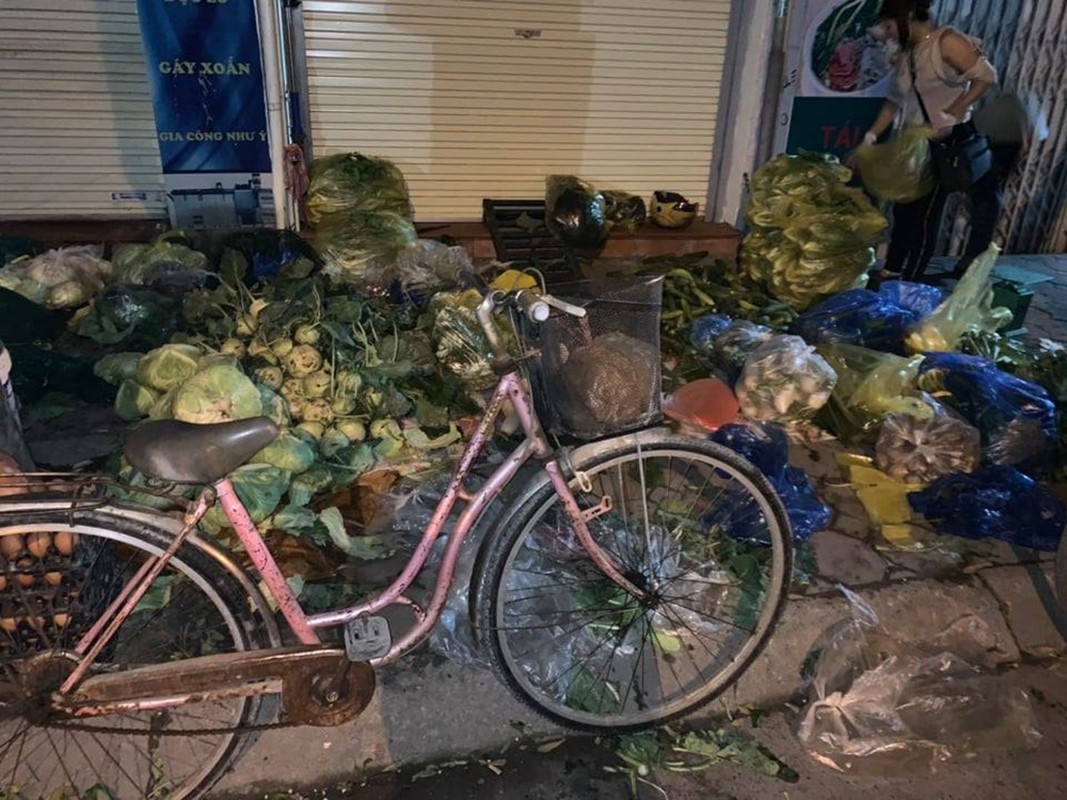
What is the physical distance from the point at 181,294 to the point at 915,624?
4864 mm

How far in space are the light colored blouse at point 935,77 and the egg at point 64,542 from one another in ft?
21.4

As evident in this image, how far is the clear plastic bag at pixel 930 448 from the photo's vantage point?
170 inches

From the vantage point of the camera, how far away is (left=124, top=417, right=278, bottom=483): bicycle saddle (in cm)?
214

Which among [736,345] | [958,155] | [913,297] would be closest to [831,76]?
[958,155]

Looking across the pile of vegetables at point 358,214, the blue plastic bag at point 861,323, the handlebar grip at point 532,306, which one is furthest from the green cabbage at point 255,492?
the blue plastic bag at point 861,323

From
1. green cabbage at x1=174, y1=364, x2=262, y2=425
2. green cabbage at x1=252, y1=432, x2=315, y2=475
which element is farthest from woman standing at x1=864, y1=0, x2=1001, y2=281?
green cabbage at x1=174, y1=364, x2=262, y2=425

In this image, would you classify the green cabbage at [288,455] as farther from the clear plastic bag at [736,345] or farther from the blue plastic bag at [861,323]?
the blue plastic bag at [861,323]

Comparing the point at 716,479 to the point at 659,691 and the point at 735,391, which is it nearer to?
the point at 735,391

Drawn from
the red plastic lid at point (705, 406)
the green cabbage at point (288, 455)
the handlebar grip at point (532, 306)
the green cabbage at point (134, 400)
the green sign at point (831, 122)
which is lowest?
the red plastic lid at point (705, 406)

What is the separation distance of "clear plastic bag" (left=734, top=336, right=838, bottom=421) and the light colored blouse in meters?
2.79

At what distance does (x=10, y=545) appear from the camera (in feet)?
7.16

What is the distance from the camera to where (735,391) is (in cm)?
494

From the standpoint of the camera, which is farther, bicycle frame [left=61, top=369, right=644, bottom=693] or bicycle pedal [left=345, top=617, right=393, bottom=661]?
bicycle pedal [left=345, top=617, right=393, bottom=661]

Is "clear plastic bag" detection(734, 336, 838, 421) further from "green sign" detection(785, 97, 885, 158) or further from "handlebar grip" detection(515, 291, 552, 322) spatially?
"green sign" detection(785, 97, 885, 158)
